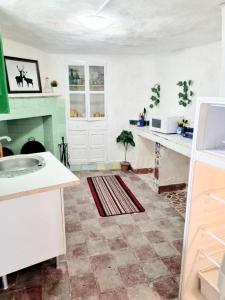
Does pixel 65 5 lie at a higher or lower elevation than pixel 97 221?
higher

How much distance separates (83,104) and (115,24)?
7.38 ft

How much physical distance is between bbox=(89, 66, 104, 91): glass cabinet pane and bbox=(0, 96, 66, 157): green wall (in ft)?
2.28

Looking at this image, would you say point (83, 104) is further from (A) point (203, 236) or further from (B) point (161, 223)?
(A) point (203, 236)

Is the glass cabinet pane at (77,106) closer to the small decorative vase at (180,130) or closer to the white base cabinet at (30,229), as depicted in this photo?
the small decorative vase at (180,130)

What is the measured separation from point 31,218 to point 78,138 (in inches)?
113

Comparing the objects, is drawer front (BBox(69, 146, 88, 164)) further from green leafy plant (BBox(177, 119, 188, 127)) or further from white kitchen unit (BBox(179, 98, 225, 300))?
white kitchen unit (BBox(179, 98, 225, 300))

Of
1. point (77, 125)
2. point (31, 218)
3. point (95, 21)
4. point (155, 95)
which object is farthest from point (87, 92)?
point (31, 218)

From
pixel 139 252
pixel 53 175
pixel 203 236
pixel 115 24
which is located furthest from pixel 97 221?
pixel 115 24

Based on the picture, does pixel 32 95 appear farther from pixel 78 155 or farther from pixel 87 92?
pixel 78 155

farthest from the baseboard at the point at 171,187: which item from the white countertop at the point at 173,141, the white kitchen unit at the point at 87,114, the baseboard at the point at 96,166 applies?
the white kitchen unit at the point at 87,114

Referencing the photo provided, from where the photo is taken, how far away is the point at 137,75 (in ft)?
14.6

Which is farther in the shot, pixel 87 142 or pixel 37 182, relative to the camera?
pixel 87 142

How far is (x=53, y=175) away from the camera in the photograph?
6.08ft

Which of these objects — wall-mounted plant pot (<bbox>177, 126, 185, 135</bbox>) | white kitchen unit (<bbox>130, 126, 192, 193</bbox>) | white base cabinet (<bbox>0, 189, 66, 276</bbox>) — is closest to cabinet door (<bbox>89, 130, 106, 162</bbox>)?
white kitchen unit (<bbox>130, 126, 192, 193</bbox>)
